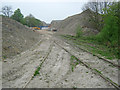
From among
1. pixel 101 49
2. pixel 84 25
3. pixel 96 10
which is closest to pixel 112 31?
pixel 101 49

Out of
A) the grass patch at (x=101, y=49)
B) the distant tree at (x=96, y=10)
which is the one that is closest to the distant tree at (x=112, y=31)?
the grass patch at (x=101, y=49)

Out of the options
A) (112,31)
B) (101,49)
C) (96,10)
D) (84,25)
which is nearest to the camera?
(101,49)

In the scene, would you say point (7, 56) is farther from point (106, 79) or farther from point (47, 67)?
point (106, 79)

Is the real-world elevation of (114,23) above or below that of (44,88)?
above

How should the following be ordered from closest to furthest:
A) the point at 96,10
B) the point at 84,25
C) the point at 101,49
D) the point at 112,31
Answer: the point at 101,49 < the point at 112,31 < the point at 96,10 < the point at 84,25

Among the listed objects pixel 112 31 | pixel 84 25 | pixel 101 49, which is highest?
pixel 84 25

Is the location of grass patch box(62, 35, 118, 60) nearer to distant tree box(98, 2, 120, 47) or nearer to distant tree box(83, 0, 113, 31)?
distant tree box(98, 2, 120, 47)

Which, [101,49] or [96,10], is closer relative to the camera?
[101,49]

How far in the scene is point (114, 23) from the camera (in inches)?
601

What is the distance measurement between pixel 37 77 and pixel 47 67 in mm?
1454

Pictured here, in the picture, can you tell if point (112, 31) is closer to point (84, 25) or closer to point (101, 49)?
point (101, 49)

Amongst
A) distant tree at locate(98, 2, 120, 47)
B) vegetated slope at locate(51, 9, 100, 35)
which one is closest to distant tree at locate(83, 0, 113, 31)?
vegetated slope at locate(51, 9, 100, 35)

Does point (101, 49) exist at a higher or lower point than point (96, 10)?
lower

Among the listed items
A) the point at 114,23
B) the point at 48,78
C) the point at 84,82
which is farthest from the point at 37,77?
the point at 114,23
